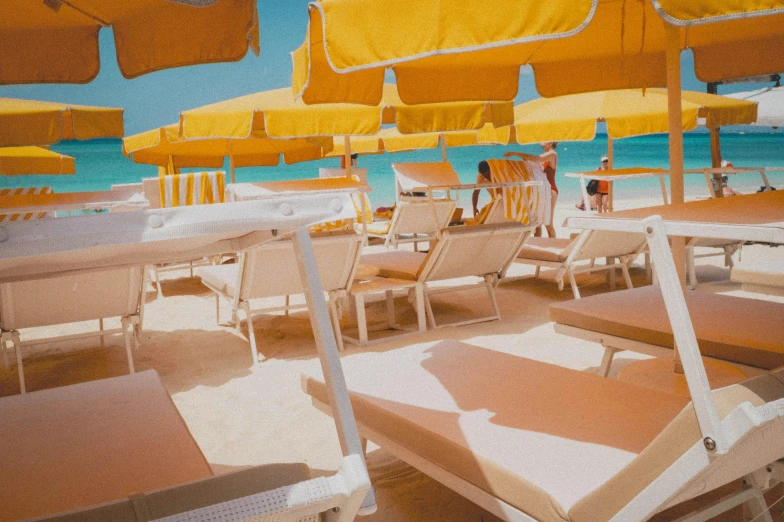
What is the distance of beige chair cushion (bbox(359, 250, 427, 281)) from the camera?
18.3 feet

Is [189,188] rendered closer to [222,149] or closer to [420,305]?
[222,149]

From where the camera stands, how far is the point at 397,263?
595 cm

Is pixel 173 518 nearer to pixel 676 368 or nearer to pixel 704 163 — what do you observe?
pixel 676 368

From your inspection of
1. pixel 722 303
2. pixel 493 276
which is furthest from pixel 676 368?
pixel 493 276

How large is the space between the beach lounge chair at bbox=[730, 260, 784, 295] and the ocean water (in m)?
22.2

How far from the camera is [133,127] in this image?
73500 millimetres

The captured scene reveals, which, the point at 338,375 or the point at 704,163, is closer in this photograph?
the point at 338,375

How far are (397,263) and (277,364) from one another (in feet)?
5.36

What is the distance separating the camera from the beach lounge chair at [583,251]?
5836mm

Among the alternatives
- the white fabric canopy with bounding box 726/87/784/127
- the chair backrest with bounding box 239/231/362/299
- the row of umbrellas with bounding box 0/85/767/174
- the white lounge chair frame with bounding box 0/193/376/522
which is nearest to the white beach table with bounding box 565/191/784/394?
the white lounge chair frame with bounding box 0/193/376/522

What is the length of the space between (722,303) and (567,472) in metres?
2.32

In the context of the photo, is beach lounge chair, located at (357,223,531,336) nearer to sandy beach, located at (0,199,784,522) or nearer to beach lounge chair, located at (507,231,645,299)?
sandy beach, located at (0,199,784,522)

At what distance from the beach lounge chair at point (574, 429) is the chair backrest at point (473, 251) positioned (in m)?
2.24

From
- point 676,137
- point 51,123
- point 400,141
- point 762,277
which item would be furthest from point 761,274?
point 400,141
